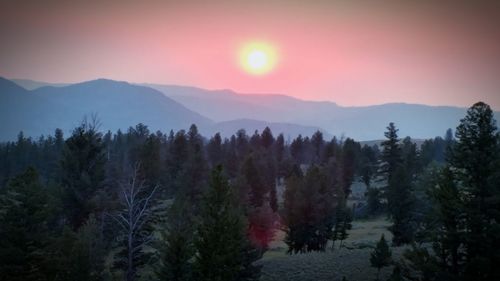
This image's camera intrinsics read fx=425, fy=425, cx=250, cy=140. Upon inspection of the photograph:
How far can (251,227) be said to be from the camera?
46.6 meters

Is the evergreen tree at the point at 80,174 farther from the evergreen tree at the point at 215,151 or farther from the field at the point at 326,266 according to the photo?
the evergreen tree at the point at 215,151

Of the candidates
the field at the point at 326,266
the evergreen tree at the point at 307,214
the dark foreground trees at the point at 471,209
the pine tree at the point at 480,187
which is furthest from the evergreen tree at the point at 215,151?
the pine tree at the point at 480,187

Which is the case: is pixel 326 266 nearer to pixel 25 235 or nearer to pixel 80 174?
pixel 80 174

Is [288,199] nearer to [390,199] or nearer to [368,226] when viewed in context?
[390,199]

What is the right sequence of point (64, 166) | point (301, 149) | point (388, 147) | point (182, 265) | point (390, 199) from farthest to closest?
point (301, 149) → point (388, 147) → point (390, 199) → point (64, 166) → point (182, 265)

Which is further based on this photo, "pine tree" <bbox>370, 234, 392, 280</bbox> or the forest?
"pine tree" <bbox>370, 234, 392, 280</bbox>

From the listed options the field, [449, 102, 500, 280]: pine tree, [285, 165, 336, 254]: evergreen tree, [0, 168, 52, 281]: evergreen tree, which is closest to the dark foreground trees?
[449, 102, 500, 280]: pine tree

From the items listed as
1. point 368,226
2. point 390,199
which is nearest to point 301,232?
point 390,199

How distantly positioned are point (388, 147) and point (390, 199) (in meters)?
19.0

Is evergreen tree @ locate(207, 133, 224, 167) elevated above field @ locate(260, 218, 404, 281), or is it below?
above

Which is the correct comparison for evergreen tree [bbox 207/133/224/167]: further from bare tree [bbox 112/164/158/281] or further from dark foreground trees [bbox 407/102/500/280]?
dark foreground trees [bbox 407/102/500/280]

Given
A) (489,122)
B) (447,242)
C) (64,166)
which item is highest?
(489,122)

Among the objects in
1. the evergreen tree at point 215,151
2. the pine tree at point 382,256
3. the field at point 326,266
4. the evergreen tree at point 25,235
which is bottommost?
the field at point 326,266

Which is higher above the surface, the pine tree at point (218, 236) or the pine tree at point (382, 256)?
the pine tree at point (218, 236)
